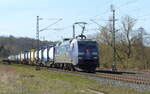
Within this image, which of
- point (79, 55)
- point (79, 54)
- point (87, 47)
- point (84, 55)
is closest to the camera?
point (79, 55)

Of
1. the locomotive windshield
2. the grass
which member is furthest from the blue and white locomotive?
the grass

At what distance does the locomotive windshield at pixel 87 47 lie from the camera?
4488cm

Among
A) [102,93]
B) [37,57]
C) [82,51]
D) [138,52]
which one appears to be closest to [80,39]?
[82,51]

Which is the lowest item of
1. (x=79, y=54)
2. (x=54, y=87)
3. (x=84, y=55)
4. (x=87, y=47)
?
(x=54, y=87)

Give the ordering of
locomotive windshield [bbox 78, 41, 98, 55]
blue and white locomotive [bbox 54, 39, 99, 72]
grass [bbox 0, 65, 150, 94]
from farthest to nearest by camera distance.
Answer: locomotive windshield [bbox 78, 41, 98, 55], blue and white locomotive [bbox 54, 39, 99, 72], grass [bbox 0, 65, 150, 94]

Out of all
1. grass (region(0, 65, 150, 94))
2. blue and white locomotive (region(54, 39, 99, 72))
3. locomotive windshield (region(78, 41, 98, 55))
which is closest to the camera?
grass (region(0, 65, 150, 94))

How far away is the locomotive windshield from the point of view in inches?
1767

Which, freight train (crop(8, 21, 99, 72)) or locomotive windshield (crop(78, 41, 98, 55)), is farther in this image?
locomotive windshield (crop(78, 41, 98, 55))

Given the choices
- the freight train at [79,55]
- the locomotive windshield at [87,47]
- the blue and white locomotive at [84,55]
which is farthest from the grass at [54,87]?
the locomotive windshield at [87,47]

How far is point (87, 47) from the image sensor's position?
45250 millimetres

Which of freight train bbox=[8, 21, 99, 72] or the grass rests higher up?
freight train bbox=[8, 21, 99, 72]

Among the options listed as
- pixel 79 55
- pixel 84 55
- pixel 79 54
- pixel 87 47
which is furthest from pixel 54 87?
pixel 87 47

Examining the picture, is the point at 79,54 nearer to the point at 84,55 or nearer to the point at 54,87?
A: the point at 84,55

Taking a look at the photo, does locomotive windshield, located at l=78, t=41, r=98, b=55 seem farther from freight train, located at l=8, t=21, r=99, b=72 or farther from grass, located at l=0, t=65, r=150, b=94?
grass, located at l=0, t=65, r=150, b=94
